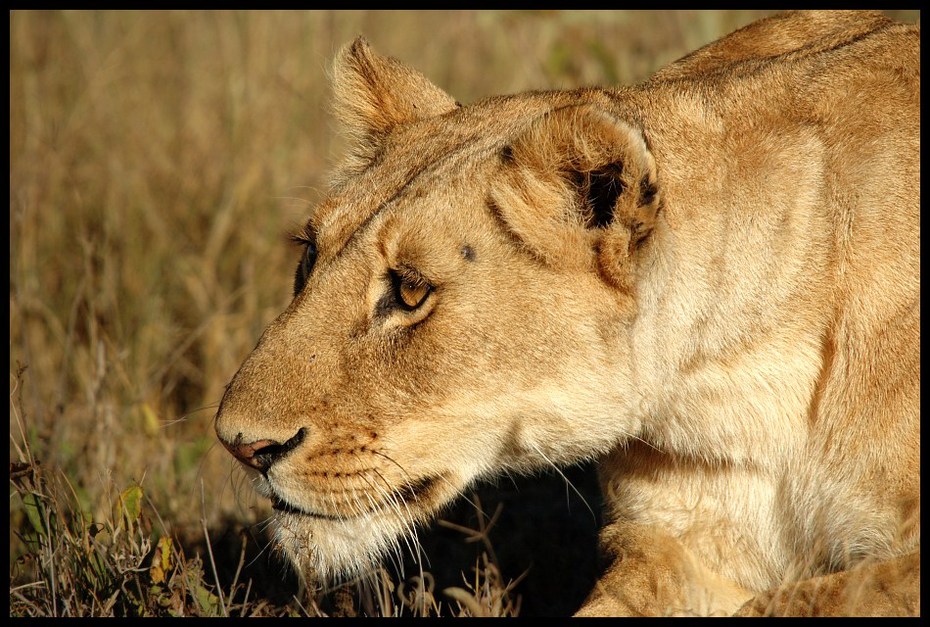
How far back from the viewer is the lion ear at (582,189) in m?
2.53

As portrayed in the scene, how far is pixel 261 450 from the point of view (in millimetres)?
2742

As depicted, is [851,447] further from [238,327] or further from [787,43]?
[238,327]

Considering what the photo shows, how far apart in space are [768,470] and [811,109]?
89 cm

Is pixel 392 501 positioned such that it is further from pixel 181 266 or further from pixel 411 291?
pixel 181 266

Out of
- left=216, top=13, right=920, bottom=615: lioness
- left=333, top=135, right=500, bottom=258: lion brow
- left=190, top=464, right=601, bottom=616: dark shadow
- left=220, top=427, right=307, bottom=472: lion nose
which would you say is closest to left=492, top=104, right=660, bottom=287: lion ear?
left=216, top=13, right=920, bottom=615: lioness

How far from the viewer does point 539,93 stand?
128 inches

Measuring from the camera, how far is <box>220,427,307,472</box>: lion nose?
8.95 ft

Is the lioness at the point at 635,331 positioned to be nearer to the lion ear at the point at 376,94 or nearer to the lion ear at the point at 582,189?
the lion ear at the point at 582,189

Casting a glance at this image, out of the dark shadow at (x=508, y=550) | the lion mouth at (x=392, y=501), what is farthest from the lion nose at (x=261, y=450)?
the dark shadow at (x=508, y=550)

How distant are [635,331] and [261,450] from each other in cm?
90

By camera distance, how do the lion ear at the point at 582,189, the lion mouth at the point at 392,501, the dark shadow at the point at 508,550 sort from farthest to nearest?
1. the dark shadow at the point at 508,550
2. the lion mouth at the point at 392,501
3. the lion ear at the point at 582,189

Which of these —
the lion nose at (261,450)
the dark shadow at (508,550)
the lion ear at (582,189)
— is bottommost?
the dark shadow at (508,550)

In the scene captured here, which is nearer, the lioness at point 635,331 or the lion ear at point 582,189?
the lion ear at point 582,189

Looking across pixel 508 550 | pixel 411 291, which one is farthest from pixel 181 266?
pixel 411 291
